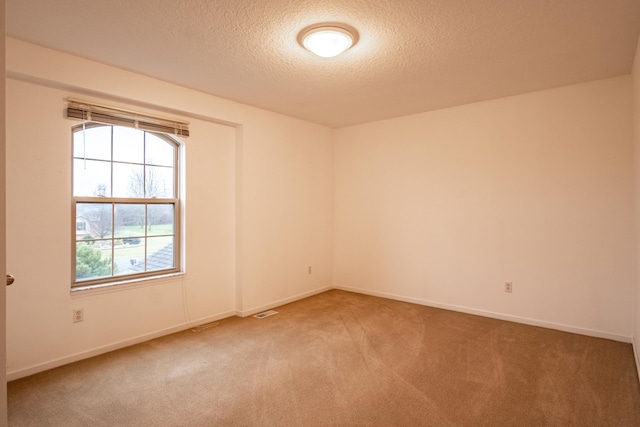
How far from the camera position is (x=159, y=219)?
11.9 feet

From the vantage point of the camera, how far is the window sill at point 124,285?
3008 millimetres

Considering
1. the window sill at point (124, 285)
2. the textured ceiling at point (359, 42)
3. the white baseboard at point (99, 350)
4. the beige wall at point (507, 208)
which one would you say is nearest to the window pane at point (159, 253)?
the window sill at point (124, 285)

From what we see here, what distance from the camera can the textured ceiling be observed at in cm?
217

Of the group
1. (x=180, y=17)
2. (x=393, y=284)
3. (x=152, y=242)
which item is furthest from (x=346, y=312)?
(x=180, y=17)

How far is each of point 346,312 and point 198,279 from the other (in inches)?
70.3

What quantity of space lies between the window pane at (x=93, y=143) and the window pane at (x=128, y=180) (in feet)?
0.49

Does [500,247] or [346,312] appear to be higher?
[500,247]

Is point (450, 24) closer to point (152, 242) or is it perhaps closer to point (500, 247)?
point (500, 247)

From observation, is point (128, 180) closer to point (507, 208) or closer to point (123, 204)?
point (123, 204)

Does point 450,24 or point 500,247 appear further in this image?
point 500,247

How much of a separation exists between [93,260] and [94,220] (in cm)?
36

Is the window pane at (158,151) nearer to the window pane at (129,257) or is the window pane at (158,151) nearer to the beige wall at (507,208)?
the window pane at (129,257)

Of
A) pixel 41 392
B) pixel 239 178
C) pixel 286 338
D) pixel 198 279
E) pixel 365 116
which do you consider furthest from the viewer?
pixel 365 116

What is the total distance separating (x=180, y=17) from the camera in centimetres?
228
